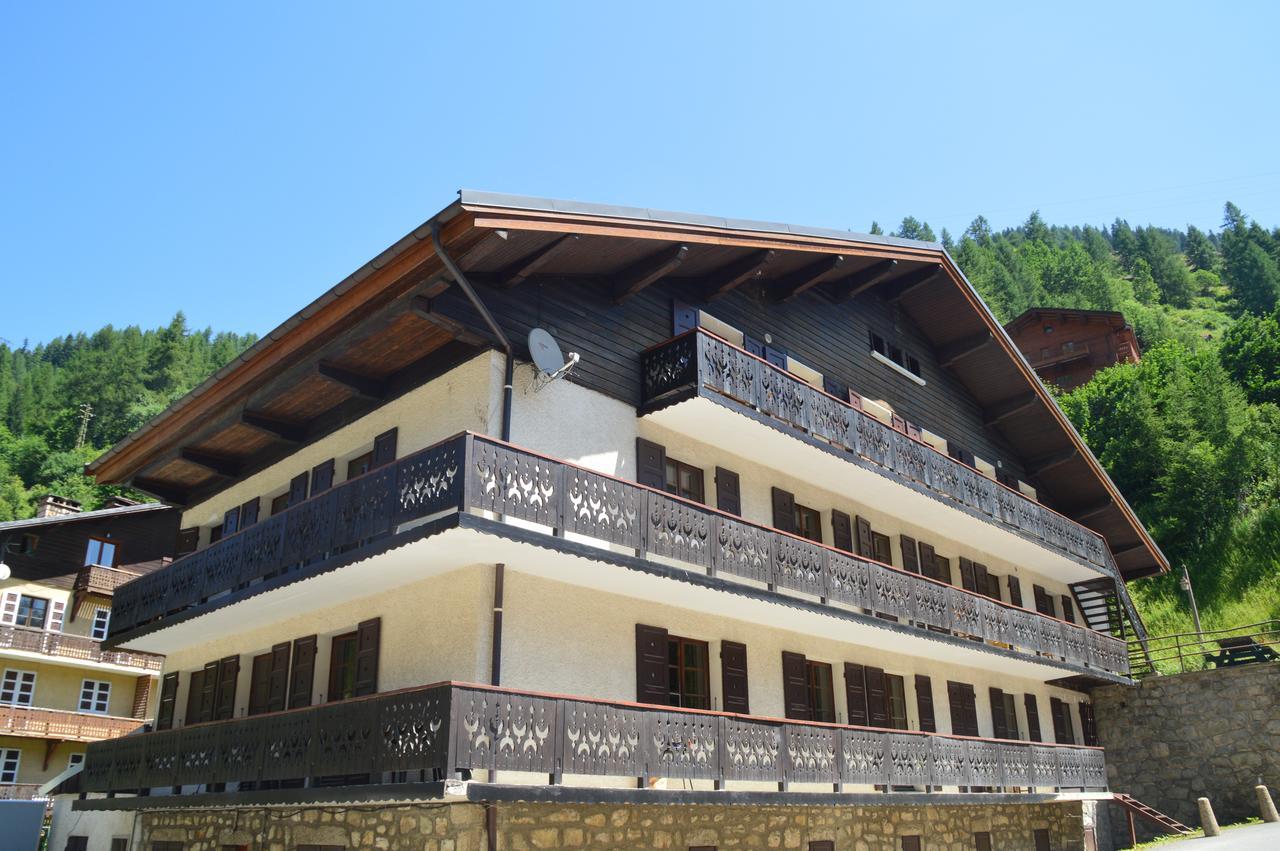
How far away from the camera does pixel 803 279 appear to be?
19.9 metres

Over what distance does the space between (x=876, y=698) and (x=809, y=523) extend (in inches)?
137

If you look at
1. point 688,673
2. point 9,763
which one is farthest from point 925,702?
point 9,763

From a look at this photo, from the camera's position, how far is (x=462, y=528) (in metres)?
11.5

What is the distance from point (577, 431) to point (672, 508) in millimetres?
1831

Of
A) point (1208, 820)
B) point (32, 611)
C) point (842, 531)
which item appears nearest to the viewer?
point (842, 531)

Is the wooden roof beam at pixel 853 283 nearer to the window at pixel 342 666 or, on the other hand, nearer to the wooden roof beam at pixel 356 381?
the wooden roof beam at pixel 356 381

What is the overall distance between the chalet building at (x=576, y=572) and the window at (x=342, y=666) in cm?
7

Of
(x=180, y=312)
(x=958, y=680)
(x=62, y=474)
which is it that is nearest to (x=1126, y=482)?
(x=958, y=680)

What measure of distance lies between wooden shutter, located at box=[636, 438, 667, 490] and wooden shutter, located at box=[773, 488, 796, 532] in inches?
119

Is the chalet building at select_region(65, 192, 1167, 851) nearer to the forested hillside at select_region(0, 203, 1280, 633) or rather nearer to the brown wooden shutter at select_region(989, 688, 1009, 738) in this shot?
the brown wooden shutter at select_region(989, 688, 1009, 738)

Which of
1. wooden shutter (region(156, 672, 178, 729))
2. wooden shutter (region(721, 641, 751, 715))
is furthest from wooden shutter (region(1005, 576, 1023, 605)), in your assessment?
wooden shutter (region(156, 672, 178, 729))

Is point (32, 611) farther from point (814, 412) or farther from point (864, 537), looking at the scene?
point (814, 412)

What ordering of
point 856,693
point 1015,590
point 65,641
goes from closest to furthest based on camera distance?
point 856,693 → point 1015,590 → point 65,641

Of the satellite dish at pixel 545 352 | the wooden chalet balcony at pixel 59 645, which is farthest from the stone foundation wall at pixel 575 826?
the wooden chalet balcony at pixel 59 645
